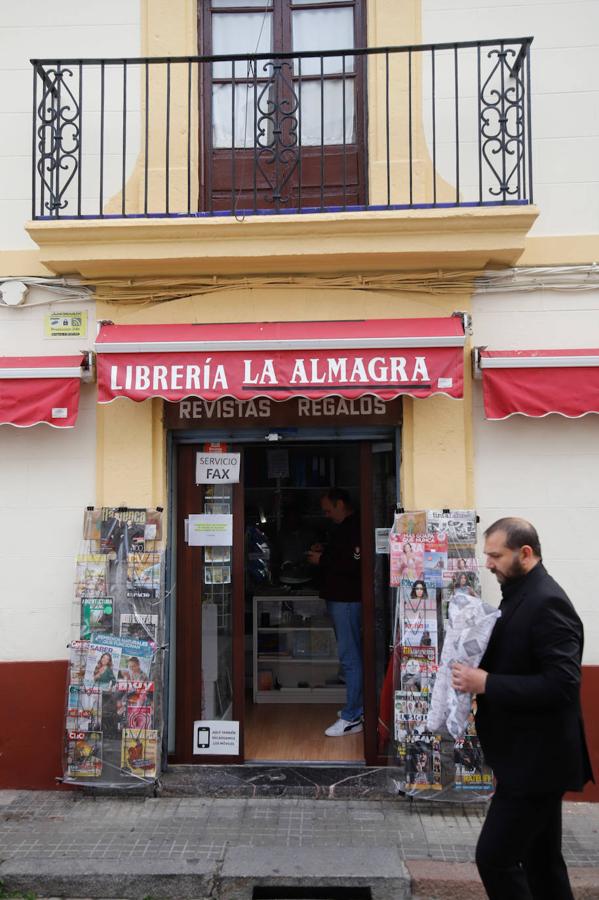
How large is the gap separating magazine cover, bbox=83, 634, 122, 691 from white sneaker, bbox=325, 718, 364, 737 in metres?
1.95

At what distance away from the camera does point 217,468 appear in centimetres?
600

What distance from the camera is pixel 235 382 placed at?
5.33 metres

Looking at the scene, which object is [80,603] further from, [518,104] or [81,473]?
[518,104]

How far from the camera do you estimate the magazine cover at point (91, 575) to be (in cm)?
561

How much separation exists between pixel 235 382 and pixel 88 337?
1339 mm

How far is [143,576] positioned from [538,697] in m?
3.27

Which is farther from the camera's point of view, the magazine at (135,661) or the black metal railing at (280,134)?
the black metal railing at (280,134)

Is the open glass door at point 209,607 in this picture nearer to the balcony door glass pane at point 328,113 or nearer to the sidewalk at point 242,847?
the sidewalk at point 242,847

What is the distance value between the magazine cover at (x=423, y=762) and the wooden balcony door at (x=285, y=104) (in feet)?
13.0

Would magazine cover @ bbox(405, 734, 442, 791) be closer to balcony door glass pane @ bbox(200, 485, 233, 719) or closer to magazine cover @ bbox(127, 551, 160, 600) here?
balcony door glass pane @ bbox(200, 485, 233, 719)

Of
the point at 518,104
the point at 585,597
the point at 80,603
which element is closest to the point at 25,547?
the point at 80,603

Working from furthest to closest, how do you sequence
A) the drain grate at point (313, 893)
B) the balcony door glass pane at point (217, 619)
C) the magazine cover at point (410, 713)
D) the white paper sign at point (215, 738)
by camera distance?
1. the balcony door glass pane at point (217, 619)
2. the white paper sign at point (215, 738)
3. the magazine cover at point (410, 713)
4. the drain grate at point (313, 893)

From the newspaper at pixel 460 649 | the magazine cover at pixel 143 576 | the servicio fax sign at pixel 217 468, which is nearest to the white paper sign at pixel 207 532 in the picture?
the servicio fax sign at pixel 217 468

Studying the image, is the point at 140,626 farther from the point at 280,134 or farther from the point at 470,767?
the point at 280,134
